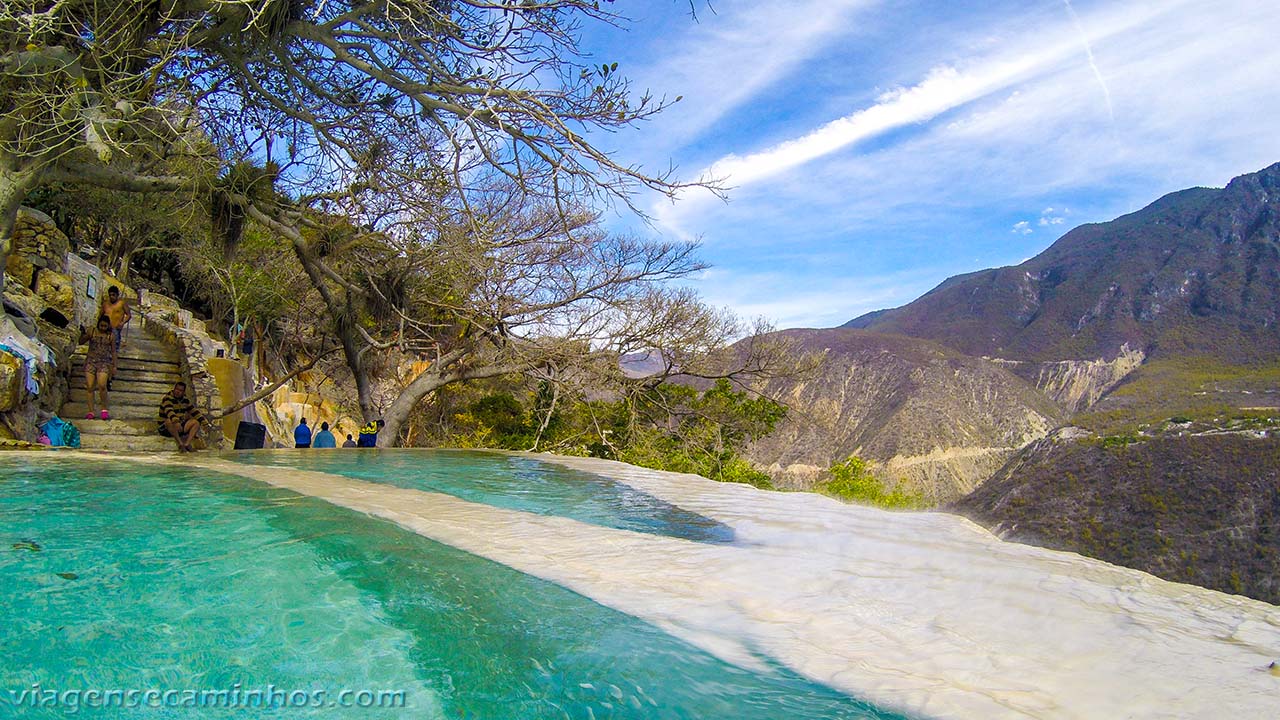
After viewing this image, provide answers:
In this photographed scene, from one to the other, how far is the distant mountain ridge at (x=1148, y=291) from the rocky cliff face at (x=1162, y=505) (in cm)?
1267

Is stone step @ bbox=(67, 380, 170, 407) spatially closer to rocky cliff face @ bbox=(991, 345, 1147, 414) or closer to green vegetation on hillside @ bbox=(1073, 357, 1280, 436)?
green vegetation on hillside @ bbox=(1073, 357, 1280, 436)

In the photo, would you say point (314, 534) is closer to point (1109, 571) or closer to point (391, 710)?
point (391, 710)

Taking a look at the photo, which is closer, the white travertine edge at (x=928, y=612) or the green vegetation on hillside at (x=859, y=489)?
the white travertine edge at (x=928, y=612)

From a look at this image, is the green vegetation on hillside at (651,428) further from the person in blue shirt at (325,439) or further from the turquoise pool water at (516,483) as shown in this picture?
the turquoise pool water at (516,483)

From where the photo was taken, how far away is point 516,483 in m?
6.78

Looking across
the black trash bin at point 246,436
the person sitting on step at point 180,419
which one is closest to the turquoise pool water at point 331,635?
the person sitting on step at point 180,419

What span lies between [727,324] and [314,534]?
13.2 meters

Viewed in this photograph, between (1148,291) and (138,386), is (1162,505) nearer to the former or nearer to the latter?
(138,386)

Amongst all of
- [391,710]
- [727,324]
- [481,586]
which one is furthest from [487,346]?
[391,710]

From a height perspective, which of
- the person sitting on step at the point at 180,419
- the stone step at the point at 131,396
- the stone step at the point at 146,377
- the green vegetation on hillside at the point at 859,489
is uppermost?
the stone step at the point at 146,377

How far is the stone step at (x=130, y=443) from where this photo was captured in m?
10.1

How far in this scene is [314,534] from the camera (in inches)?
148

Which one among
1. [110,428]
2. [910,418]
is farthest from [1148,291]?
[110,428]

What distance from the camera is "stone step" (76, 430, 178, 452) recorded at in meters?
10.1
